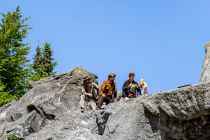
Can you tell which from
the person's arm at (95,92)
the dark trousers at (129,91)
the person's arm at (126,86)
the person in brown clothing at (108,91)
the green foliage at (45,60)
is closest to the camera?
the dark trousers at (129,91)

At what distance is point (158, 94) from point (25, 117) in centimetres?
903

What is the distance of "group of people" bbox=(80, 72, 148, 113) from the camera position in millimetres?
19031

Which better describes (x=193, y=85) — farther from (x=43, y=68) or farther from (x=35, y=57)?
(x=35, y=57)

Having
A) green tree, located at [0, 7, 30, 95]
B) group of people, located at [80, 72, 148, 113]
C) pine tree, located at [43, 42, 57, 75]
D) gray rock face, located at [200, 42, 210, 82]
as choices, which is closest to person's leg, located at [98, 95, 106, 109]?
group of people, located at [80, 72, 148, 113]

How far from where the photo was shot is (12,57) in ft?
124

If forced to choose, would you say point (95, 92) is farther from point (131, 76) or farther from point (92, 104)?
point (131, 76)

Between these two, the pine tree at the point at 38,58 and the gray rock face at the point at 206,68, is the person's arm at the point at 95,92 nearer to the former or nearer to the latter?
the gray rock face at the point at 206,68

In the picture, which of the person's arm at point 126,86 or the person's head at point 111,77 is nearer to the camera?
the person's arm at point 126,86

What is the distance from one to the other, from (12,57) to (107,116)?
21608 millimetres

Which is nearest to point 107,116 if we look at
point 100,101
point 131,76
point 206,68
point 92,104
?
point 131,76

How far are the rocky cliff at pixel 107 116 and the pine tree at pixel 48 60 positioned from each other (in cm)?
2411

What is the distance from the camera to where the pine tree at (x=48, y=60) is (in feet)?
165

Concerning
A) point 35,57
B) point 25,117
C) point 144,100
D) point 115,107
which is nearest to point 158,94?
point 144,100

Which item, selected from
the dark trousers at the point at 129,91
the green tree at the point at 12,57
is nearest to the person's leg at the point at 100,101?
the dark trousers at the point at 129,91
